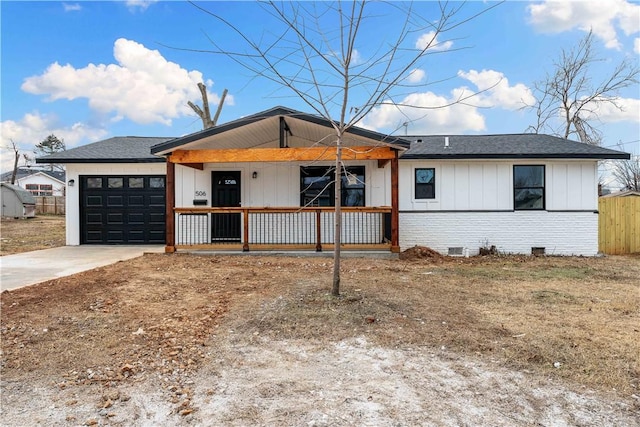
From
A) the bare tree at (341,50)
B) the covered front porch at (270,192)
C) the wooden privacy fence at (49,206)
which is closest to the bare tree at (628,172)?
the covered front porch at (270,192)

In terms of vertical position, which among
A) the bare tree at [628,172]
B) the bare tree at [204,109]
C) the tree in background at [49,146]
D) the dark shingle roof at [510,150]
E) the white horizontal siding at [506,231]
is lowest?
the white horizontal siding at [506,231]

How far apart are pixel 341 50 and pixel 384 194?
5.97 m

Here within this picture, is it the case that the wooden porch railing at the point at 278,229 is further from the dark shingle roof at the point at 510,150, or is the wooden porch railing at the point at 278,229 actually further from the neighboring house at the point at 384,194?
the dark shingle roof at the point at 510,150

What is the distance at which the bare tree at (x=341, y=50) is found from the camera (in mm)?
4465

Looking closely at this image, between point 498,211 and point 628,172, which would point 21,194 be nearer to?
point 498,211

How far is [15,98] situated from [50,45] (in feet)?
15.7

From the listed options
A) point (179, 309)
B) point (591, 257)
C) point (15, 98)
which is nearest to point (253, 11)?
point (179, 309)

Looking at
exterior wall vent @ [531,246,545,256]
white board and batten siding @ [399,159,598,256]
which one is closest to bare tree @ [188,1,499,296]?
white board and batten siding @ [399,159,598,256]

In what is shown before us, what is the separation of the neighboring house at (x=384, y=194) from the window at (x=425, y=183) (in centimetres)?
3

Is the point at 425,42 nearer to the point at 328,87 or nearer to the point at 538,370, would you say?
the point at 328,87

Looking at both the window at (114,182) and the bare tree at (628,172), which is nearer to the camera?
the window at (114,182)

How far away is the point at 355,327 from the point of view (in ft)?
12.1

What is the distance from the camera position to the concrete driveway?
6.06m

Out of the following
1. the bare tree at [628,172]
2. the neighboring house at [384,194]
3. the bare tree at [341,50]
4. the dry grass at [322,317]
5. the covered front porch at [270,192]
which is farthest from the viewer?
the bare tree at [628,172]
